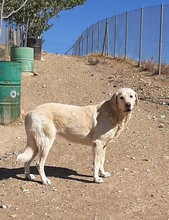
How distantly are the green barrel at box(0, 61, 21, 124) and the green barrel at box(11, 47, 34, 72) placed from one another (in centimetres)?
607

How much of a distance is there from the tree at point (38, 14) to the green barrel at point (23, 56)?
17.5 feet

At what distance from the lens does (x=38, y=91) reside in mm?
13742

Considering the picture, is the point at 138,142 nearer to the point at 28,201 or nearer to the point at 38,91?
the point at 28,201

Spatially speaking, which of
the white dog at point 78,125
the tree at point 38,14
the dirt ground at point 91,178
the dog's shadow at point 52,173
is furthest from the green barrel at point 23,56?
the white dog at point 78,125

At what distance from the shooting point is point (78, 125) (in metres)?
6.64

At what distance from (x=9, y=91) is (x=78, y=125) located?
3468 mm

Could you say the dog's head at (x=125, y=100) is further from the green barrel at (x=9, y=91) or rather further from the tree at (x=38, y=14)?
the tree at (x=38, y=14)

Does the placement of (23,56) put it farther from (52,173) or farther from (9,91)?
(52,173)

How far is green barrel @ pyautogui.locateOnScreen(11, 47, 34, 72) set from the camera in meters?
15.8

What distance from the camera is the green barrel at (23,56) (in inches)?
624

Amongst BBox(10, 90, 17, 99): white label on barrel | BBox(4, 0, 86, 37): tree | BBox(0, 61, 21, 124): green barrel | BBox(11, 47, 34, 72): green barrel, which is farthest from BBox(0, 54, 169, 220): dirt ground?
BBox(4, 0, 86, 37): tree

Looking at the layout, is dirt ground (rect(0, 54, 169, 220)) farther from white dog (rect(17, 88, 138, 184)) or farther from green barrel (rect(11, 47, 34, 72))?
green barrel (rect(11, 47, 34, 72))

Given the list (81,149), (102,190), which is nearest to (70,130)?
(102,190)

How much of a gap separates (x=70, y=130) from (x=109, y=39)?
64.9ft
